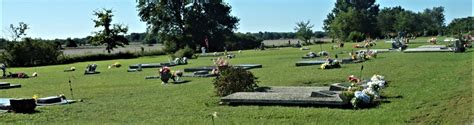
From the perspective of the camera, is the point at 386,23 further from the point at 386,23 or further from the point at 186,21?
the point at 186,21

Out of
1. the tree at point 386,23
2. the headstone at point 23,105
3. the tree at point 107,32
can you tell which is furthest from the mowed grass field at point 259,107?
the tree at point 386,23

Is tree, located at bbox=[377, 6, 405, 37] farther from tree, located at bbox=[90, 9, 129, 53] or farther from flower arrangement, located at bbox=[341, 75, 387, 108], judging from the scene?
flower arrangement, located at bbox=[341, 75, 387, 108]

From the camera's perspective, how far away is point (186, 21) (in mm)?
76688

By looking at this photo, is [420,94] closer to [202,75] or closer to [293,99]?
[293,99]

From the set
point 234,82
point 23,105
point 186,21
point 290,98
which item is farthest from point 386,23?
point 23,105

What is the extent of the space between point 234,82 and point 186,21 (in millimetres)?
60359

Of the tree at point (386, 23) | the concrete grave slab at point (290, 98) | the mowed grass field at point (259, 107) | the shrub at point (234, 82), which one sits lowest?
the mowed grass field at point (259, 107)

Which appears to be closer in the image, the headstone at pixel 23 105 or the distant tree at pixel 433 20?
the headstone at pixel 23 105

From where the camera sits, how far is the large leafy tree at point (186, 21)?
75938mm

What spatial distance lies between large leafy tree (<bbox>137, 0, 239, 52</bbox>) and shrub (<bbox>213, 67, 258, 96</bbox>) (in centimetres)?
5738

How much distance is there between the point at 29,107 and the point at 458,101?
32.6 feet

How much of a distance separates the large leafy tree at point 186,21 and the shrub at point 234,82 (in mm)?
57382

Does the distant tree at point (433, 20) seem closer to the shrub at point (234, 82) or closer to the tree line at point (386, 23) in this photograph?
the tree line at point (386, 23)

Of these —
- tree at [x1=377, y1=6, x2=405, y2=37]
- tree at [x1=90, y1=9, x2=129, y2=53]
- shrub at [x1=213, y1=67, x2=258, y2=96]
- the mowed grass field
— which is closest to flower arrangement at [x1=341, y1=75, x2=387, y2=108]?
the mowed grass field
